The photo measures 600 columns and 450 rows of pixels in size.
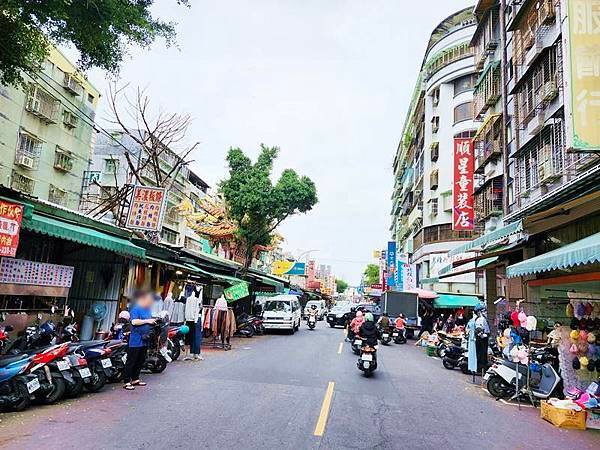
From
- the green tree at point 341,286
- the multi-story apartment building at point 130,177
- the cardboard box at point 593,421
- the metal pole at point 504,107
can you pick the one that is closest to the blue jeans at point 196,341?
the cardboard box at point 593,421

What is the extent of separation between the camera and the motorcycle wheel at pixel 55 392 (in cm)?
693

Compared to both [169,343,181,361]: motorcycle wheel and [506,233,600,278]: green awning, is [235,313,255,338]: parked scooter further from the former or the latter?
[506,233,600,278]: green awning

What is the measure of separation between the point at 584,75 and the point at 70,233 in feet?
34.3

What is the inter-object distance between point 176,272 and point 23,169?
1262cm

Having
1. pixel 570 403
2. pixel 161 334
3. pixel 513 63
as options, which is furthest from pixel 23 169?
pixel 570 403

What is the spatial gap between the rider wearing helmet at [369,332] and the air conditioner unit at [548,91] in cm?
890

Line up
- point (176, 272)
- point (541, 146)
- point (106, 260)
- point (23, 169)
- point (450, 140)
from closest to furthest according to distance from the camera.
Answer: point (106, 260) < point (541, 146) < point (176, 272) < point (23, 169) < point (450, 140)

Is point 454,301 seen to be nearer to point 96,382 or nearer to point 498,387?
point 498,387

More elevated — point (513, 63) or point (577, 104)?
point (513, 63)

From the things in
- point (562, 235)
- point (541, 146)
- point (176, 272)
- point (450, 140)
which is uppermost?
point (450, 140)

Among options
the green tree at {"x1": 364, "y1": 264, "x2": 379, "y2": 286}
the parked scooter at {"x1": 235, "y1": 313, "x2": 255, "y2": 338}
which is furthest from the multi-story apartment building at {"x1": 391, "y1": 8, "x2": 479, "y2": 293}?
the green tree at {"x1": 364, "y1": 264, "x2": 379, "y2": 286}

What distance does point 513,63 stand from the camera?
17625mm

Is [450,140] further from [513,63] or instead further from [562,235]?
[562,235]

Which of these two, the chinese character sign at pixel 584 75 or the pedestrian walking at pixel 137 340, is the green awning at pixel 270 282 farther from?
the chinese character sign at pixel 584 75
